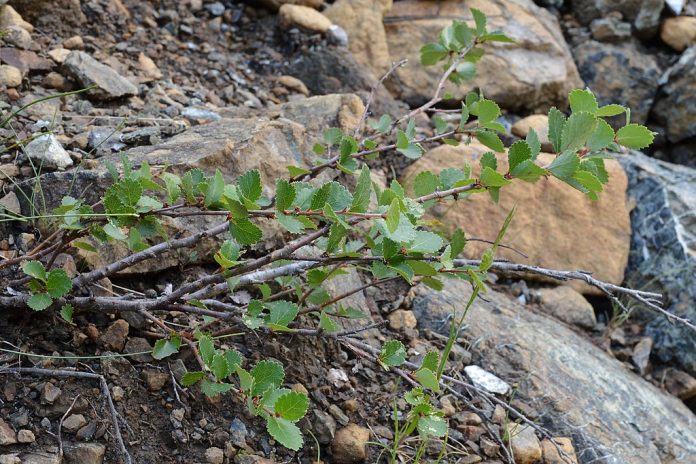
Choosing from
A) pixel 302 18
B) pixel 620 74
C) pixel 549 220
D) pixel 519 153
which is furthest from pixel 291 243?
pixel 620 74

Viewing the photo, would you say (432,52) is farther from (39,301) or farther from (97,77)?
(39,301)

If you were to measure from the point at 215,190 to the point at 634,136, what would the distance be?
3.38 feet

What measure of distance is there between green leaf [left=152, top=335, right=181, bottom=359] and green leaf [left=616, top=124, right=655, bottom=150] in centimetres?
122

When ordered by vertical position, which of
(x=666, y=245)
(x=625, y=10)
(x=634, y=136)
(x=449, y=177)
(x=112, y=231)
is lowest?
(x=666, y=245)

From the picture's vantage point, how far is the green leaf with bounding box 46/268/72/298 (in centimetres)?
179

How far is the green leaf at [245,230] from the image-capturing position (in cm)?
169

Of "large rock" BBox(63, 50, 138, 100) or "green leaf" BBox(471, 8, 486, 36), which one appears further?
"large rock" BBox(63, 50, 138, 100)

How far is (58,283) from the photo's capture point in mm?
1799

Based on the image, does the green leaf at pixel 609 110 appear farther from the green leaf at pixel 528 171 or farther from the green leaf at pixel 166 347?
the green leaf at pixel 166 347

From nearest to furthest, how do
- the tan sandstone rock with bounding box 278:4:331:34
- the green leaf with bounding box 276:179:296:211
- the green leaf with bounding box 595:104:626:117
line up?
the green leaf with bounding box 276:179:296:211, the green leaf with bounding box 595:104:626:117, the tan sandstone rock with bounding box 278:4:331:34

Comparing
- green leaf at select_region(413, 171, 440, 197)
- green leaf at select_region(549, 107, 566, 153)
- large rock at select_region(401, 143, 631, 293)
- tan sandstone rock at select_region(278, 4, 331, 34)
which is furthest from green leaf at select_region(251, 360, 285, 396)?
tan sandstone rock at select_region(278, 4, 331, 34)

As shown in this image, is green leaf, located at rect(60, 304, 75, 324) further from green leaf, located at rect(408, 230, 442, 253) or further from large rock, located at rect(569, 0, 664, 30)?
large rock, located at rect(569, 0, 664, 30)

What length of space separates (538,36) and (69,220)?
135 inches

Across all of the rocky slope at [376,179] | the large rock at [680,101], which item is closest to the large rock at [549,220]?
the rocky slope at [376,179]
